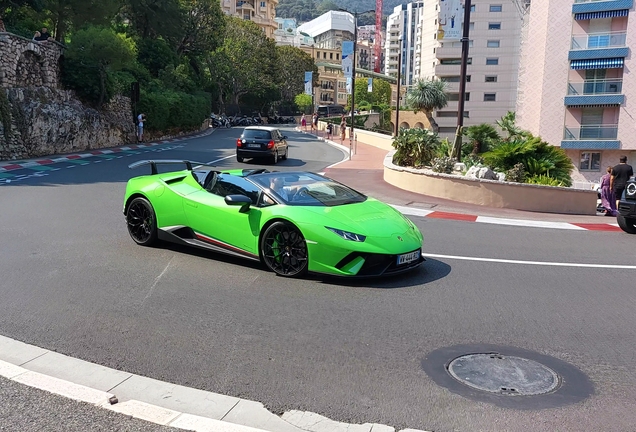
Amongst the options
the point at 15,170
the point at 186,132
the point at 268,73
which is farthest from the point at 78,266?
the point at 268,73

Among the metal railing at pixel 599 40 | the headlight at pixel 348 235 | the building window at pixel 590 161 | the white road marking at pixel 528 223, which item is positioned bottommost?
the building window at pixel 590 161

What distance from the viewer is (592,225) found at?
12.8m

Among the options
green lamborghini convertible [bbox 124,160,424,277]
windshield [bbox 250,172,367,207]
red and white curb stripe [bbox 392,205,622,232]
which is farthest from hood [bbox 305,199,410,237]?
red and white curb stripe [bbox 392,205,622,232]

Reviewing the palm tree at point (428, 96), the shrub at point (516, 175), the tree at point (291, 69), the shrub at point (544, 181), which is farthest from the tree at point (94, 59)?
the tree at point (291, 69)

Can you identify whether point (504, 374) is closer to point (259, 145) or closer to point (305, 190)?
point (305, 190)

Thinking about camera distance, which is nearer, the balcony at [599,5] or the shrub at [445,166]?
the shrub at [445,166]

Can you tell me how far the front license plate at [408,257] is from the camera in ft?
23.4

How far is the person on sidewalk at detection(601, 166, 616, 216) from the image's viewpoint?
15.6 metres

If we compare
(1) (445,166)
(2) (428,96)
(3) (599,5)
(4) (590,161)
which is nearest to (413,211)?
(1) (445,166)

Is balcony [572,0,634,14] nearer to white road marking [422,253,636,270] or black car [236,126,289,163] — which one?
black car [236,126,289,163]

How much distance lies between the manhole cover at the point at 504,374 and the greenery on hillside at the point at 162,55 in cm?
2876

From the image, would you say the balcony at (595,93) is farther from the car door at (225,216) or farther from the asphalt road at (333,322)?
the car door at (225,216)

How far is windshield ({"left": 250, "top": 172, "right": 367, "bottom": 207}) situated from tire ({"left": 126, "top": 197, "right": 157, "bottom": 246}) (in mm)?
1679

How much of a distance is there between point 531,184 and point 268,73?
7851cm
